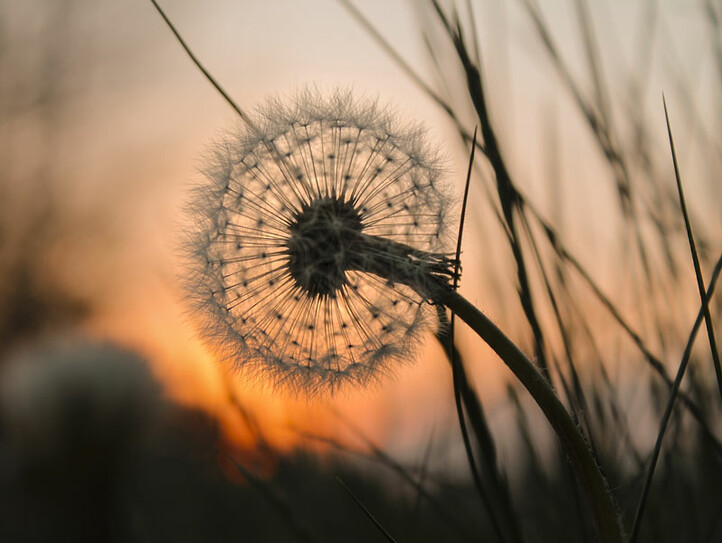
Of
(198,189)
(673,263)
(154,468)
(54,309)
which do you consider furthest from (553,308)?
(54,309)

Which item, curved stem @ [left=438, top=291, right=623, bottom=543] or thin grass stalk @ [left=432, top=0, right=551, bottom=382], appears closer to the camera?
curved stem @ [left=438, top=291, right=623, bottom=543]

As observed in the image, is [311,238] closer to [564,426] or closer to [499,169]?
[499,169]

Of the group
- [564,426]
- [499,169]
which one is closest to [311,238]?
[499,169]

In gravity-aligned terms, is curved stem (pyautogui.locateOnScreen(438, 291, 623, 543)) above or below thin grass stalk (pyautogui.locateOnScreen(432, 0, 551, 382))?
below

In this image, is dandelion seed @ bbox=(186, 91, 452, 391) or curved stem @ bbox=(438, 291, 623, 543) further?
dandelion seed @ bbox=(186, 91, 452, 391)

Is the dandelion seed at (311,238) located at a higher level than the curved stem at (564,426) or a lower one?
higher
